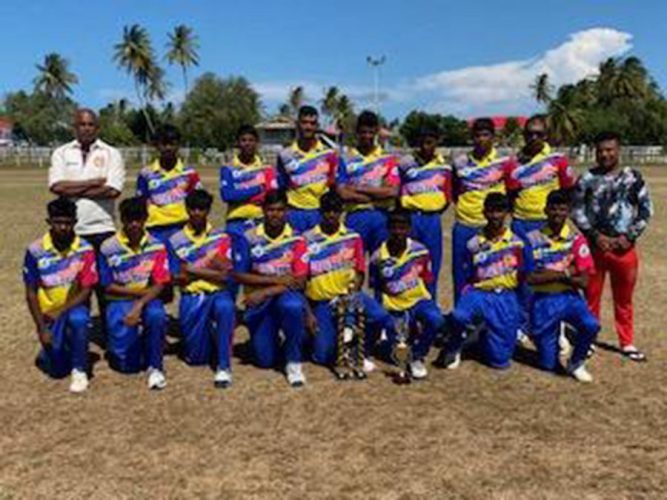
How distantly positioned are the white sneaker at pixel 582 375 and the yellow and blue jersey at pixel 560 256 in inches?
26.9

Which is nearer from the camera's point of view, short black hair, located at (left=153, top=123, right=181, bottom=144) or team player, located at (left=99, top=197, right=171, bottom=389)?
team player, located at (left=99, top=197, right=171, bottom=389)

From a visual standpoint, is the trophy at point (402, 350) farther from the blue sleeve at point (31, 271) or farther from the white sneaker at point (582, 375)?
the blue sleeve at point (31, 271)

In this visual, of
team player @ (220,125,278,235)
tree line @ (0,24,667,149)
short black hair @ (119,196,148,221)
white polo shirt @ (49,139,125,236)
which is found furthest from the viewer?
tree line @ (0,24,667,149)

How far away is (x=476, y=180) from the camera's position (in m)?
6.89

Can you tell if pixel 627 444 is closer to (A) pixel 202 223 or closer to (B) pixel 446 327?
(B) pixel 446 327

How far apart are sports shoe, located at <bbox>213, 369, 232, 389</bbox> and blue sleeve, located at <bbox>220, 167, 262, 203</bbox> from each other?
1.67 metres

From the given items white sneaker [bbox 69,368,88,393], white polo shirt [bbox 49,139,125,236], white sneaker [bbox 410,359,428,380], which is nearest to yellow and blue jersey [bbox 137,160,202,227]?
white polo shirt [bbox 49,139,125,236]

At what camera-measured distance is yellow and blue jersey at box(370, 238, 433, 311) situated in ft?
21.1

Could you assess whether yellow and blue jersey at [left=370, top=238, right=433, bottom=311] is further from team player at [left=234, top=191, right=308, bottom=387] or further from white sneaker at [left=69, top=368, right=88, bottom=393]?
white sneaker at [left=69, top=368, right=88, bottom=393]

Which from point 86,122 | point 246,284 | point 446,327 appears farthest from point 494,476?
point 86,122

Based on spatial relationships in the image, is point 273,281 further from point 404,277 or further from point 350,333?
point 404,277

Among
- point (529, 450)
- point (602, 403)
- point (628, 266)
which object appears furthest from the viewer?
point (628, 266)

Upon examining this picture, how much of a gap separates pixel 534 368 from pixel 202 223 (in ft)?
9.94

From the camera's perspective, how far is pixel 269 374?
6.27 meters
